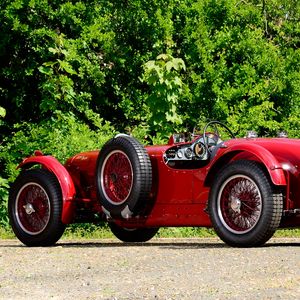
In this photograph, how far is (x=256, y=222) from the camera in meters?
9.61

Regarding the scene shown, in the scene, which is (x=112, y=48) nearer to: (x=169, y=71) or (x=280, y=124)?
(x=169, y=71)

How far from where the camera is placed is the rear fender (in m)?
9.45

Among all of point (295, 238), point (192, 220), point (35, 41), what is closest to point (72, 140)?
point (35, 41)

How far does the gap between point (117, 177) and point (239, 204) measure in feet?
5.32

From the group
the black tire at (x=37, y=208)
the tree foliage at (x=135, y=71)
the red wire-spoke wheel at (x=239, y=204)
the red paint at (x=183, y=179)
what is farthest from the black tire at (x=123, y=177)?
the tree foliage at (x=135, y=71)

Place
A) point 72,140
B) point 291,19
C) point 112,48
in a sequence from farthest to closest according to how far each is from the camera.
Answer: point 291,19 < point 112,48 < point 72,140

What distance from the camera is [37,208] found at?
1159 cm

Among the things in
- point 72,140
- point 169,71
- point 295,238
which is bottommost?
point 295,238

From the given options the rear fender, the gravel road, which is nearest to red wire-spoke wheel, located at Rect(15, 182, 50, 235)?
the gravel road

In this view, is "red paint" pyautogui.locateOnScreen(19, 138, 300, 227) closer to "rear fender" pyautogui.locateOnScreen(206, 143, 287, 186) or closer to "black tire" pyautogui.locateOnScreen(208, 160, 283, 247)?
"rear fender" pyautogui.locateOnScreen(206, 143, 287, 186)

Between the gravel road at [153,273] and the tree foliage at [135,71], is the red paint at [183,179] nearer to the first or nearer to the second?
the gravel road at [153,273]

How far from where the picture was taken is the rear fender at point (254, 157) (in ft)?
31.0

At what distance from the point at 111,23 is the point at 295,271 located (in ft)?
46.2

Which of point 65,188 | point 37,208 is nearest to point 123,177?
point 65,188
